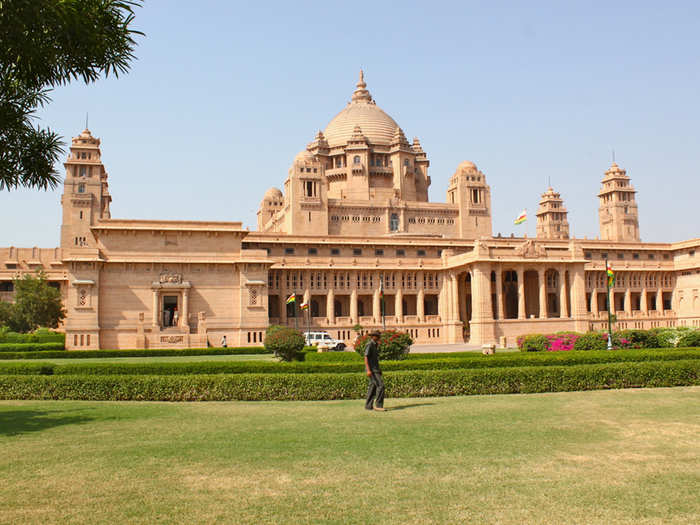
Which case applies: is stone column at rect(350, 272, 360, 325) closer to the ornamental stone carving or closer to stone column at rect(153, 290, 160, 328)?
the ornamental stone carving

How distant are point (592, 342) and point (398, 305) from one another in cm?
2750

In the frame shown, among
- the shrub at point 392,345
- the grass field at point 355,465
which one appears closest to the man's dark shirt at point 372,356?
the grass field at point 355,465

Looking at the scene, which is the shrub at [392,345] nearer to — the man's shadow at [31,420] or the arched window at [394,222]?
the man's shadow at [31,420]

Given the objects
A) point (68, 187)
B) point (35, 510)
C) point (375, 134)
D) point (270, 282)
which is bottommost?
point (35, 510)

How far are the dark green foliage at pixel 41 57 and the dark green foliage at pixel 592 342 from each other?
24728 millimetres

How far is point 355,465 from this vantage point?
968cm

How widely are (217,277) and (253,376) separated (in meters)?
31.5

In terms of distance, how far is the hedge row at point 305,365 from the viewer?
2028cm

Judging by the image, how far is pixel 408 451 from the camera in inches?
417

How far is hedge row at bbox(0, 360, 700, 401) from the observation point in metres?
17.7

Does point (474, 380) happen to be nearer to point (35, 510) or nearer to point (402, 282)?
point (35, 510)

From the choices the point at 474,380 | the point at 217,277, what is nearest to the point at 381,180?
the point at 217,277

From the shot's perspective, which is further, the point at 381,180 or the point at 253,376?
the point at 381,180

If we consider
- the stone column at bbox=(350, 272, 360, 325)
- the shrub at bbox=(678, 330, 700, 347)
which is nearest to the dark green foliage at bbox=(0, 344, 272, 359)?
the stone column at bbox=(350, 272, 360, 325)
